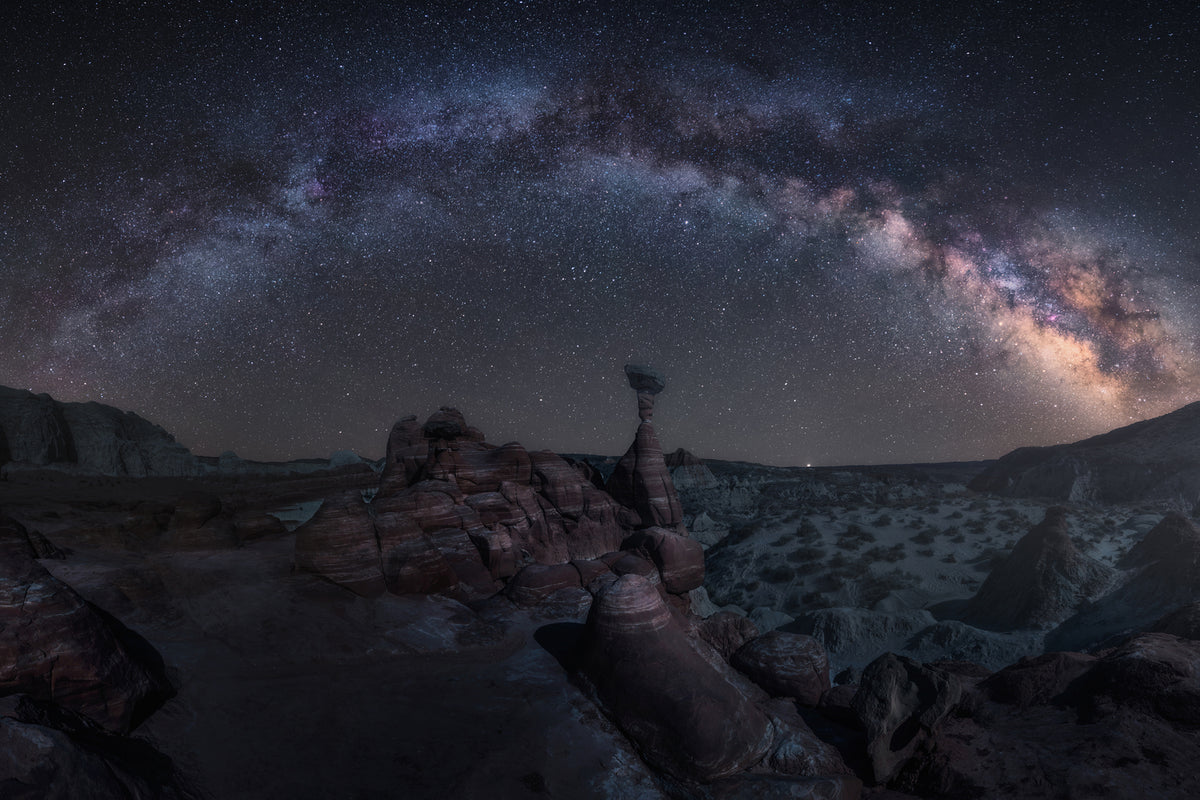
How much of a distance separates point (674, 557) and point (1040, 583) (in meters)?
15.3

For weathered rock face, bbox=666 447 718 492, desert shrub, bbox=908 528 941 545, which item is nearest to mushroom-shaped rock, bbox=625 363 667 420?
desert shrub, bbox=908 528 941 545

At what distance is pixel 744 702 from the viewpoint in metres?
8.31

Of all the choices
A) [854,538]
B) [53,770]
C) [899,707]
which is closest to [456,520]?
[53,770]

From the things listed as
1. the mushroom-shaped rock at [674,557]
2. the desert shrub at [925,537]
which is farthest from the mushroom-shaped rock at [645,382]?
the desert shrub at [925,537]

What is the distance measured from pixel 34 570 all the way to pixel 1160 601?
27871 mm

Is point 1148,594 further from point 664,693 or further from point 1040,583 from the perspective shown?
point 664,693

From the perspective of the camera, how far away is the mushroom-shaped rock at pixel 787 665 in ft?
33.6

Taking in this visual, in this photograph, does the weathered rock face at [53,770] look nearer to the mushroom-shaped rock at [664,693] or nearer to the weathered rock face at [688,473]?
the mushroom-shaped rock at [664,693]

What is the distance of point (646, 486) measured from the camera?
69.0ft

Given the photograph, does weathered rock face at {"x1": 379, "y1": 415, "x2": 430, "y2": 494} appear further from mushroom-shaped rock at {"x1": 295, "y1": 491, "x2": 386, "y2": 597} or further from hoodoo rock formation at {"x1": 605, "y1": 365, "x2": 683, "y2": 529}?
hoodoo rock formation at {"x1": 605, "y1": 365, "x2": 683, "y2": 529}

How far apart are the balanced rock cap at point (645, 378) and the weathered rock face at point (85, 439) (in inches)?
3311

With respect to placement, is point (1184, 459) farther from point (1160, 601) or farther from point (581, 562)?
point (581, 562)

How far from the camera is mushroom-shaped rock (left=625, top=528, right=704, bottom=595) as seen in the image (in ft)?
51.9

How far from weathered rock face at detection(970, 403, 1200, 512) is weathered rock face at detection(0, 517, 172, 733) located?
190 feet
